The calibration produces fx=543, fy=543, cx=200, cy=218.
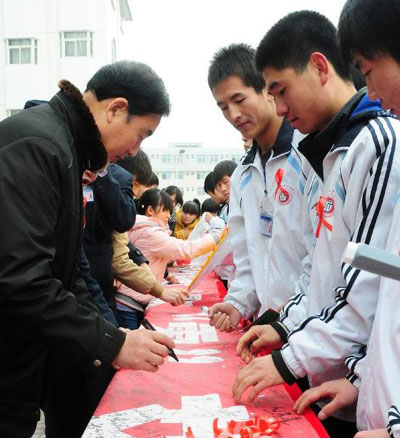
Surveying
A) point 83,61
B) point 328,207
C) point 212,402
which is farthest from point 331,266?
point 83,61

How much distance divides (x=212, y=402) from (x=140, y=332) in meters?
0.26

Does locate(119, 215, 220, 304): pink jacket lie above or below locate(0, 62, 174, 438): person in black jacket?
below

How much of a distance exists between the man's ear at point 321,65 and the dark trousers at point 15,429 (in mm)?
1275

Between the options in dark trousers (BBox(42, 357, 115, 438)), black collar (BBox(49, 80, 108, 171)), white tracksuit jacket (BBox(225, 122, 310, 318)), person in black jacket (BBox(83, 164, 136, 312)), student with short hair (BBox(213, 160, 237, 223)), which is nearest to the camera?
black collar (BBox(49, 80, 108, 171))

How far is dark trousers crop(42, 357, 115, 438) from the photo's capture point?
1.92 meters

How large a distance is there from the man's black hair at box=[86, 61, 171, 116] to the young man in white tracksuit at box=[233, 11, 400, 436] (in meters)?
0.37

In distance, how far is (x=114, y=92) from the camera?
5.17 feet

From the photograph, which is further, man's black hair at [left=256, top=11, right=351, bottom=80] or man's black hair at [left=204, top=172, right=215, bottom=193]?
man's black hair at [left=204, top=172, right=215, bottom=193]

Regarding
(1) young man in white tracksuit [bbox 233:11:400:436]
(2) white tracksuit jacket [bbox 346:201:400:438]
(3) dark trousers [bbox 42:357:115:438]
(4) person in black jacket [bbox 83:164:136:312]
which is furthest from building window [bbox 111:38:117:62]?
(2) white tracksuit jacket [bbox 346:201:400:438]

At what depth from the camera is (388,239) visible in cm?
114

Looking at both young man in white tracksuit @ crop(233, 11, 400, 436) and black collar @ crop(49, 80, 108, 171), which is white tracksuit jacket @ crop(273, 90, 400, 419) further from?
black collar @ crop(49, 80, 108, 171)

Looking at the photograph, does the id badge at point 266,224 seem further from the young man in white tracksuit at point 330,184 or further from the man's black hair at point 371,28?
the man's black hair at point 371,28

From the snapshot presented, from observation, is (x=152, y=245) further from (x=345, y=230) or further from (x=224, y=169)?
(x=345, y=230)

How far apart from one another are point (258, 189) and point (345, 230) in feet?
3.18
